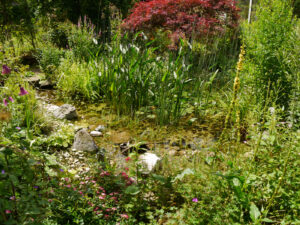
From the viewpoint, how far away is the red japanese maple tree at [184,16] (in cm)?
427

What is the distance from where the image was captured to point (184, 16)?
430cm

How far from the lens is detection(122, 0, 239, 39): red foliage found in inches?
168

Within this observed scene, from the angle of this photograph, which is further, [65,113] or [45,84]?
[45,84]

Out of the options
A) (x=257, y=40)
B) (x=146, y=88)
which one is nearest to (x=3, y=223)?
(x=146, y=88)

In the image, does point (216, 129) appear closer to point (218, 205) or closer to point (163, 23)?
point (218, 205)

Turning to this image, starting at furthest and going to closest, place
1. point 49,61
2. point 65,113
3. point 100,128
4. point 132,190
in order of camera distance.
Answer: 1. point 49,61
2. point 65,113
3. point 100,128
4. point 132,190

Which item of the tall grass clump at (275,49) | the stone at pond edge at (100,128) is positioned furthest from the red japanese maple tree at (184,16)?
the stone at pond edge at (100,128)

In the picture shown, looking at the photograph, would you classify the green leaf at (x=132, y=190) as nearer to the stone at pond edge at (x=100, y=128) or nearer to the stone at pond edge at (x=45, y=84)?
the stone at pond edge at (x=100, y=128)

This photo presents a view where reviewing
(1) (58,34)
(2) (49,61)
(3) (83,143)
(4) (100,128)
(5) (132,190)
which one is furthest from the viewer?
(1) (58,34)

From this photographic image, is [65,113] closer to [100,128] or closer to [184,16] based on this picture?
[100,128]

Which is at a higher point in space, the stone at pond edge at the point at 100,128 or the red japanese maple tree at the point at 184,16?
the red japanese maple tree at the point at 184,16

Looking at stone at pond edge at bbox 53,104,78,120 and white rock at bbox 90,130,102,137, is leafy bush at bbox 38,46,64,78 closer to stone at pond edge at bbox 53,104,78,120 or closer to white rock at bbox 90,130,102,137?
stone at pond edge at bbox 53,104,78,120

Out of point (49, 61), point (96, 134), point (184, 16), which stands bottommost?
point (96, 134)

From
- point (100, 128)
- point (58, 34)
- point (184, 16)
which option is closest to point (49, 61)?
point (58, 34)
